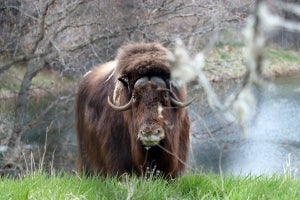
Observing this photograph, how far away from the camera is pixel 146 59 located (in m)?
5.57

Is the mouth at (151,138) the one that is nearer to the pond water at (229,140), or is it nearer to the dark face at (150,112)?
the dark face at (150,112)

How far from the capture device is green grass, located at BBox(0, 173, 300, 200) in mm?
3570

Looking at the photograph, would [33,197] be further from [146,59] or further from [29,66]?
[29,66]

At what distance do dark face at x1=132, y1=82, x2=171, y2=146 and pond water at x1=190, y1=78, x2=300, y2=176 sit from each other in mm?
9074

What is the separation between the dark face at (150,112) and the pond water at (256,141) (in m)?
9.07

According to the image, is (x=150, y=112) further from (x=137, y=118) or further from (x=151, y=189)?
(x=151, y=189)

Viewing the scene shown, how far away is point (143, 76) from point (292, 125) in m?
14.9

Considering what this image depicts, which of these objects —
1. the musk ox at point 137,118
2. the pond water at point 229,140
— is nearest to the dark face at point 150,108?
the musk ox at point 137,118

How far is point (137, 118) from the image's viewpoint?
17.0ft

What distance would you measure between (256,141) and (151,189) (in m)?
14.5

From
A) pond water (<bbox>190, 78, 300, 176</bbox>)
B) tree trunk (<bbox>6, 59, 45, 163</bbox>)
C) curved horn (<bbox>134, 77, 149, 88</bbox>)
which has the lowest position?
pond water (<bbox>190, 78, 300, 176</bbox>)

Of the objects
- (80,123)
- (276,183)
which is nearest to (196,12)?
(80,123)

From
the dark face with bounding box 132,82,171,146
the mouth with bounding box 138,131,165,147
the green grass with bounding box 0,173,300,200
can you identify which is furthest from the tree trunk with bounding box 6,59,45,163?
the green grass with bounding box 0,173,300,200

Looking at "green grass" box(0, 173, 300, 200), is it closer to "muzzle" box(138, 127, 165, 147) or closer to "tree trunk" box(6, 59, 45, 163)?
"muzzle" box(138, 127, 165, 147)
